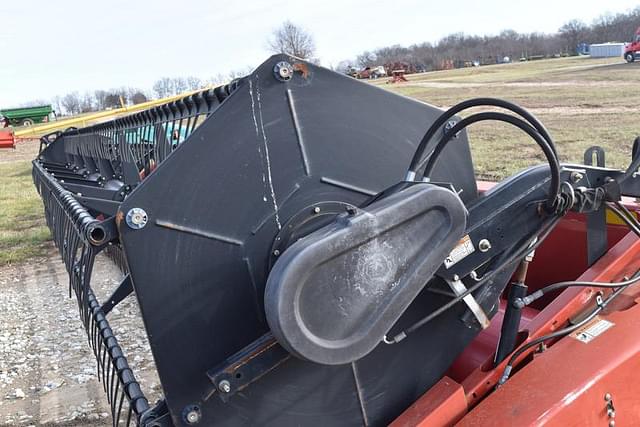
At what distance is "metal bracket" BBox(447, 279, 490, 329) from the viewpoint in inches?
68.2

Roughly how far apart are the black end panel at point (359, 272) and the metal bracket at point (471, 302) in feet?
0.59

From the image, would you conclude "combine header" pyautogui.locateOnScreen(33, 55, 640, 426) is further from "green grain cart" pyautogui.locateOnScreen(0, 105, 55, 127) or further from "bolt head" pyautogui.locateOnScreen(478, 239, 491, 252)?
"green grain cart" pyautogui.locateOnScreen(0, 105, 55, 127)

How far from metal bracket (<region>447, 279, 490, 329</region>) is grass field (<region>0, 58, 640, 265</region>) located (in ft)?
20.2

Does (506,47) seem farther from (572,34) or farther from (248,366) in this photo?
(248,366)

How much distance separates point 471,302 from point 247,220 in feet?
2.31

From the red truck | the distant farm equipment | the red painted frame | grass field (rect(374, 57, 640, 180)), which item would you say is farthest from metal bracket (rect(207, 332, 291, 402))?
the red truck

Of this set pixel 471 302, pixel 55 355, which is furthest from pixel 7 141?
pixel 471 302

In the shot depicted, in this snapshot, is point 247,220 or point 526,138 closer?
point 247,220

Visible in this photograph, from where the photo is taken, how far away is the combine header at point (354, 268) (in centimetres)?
150

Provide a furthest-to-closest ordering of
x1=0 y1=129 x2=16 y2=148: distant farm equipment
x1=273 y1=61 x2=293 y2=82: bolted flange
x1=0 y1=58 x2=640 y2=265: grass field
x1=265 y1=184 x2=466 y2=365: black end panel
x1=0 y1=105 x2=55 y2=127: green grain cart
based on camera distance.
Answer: x1=0 y1=105 x2=55 y2=127: green grain cart → x1=0 y1=129 x2=16 y2=148: distant farm equipment → x1=0 y1=58 x2=640 y2=265: grass field → x1=273 y1=61 x2=293 y2=82: bolted flange → x1=265 y1=184 x2=466 y2=365: black end panel

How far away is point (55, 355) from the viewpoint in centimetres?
413

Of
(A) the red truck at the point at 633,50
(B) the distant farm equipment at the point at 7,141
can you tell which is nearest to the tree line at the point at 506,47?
(A) the red truck at the point at 633,50

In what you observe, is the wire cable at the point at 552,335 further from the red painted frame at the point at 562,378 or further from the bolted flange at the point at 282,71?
the bolted flange at the point at 282,71

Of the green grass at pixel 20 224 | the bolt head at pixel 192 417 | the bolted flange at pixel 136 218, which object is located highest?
the bolted flange at pixel 136 218
